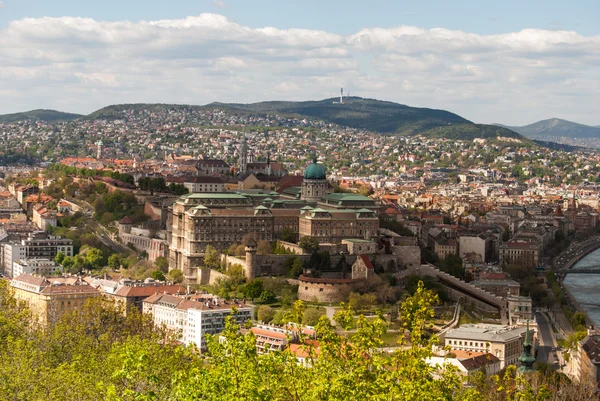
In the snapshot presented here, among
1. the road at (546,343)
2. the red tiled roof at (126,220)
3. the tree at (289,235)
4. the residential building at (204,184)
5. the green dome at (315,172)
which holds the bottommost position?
the road at (546,343)

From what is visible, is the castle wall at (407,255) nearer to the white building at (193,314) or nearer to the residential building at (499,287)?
the residential building at (499,287)

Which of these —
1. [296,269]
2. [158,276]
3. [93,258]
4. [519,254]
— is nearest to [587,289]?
[519,254]

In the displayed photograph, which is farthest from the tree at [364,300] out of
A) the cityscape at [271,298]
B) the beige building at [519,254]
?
the beige building at [519,254]

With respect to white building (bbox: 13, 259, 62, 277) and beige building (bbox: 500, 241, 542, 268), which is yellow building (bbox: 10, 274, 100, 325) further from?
beige building (bbox: 500, 241, 542, 268)

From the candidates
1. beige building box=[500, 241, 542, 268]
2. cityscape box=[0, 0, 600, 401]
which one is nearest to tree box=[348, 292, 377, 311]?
cityscape box=[0, 0, 600, 401]

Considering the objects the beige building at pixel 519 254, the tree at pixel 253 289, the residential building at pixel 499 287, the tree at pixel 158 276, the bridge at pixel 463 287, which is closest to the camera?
the tree at pixel 253 289

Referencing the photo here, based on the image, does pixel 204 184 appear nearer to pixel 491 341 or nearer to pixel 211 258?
pixel 211 258
